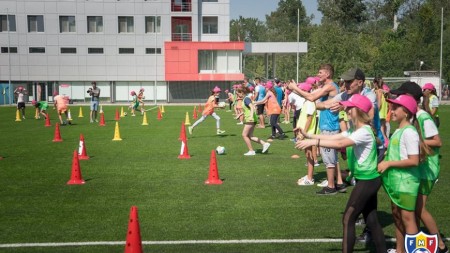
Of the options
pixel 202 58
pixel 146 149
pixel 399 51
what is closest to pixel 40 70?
pixel 202 58

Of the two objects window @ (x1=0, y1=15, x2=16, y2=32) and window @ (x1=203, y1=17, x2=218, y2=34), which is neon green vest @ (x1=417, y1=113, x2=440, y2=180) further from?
window @ (x1=0, y1=15, x2=16, y2=32)

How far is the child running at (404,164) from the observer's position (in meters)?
5.23

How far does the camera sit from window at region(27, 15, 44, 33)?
203 feet

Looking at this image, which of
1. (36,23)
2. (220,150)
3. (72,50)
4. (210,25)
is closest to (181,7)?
(210,25)

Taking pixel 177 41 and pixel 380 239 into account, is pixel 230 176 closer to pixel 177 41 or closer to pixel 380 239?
pixel 380 239

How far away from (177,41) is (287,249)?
5794cm

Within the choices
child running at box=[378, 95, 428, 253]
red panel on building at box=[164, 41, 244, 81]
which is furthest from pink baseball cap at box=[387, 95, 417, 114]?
red panel on building at box=[164, 41, 244, 81]

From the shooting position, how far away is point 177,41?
62.8m

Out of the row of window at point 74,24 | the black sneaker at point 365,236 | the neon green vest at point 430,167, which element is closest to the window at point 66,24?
the row of window at point 74,24

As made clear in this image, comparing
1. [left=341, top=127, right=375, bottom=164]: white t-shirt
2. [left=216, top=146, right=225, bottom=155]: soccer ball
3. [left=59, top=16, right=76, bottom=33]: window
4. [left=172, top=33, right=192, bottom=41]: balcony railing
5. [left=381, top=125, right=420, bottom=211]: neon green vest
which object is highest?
[left=59, top=16, right=76, bottom=33]: window

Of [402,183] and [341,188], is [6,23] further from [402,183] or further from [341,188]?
[402,183]

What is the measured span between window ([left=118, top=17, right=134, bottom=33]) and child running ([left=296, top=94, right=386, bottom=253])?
5992 centimetres

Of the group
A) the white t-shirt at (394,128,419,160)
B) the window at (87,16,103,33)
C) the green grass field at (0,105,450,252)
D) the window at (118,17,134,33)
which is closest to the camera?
the white t-shirt at (394,128,419,160)

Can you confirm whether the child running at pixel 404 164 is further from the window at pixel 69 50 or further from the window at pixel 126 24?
the window at pixel 69 50
